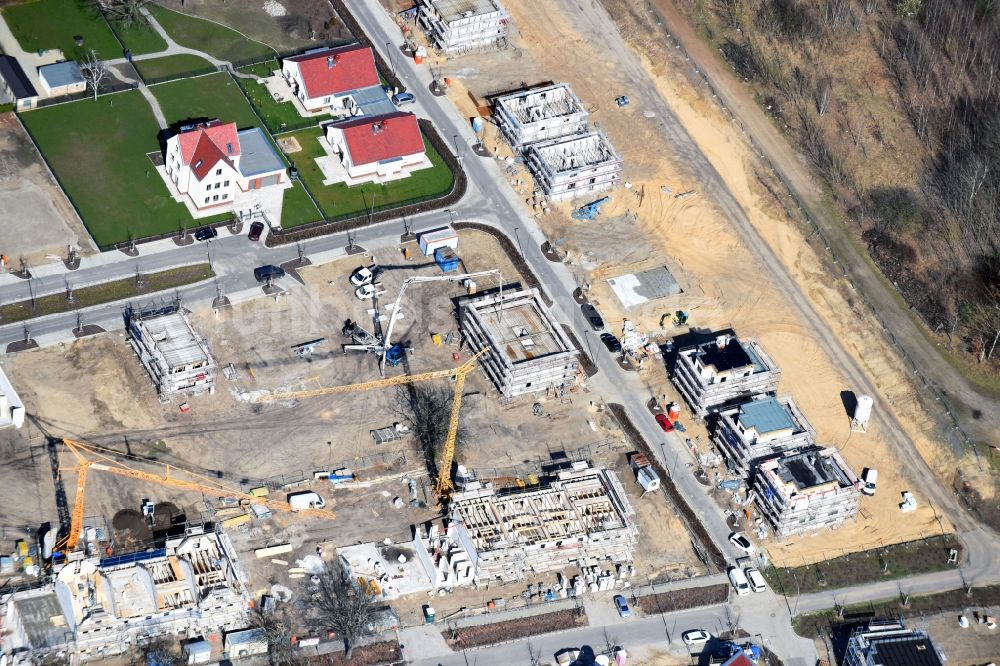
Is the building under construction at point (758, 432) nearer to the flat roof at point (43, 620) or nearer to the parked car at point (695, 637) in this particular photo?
the parked car at point (695, 637)

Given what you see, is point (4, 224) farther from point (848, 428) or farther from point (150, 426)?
point (848, 428)

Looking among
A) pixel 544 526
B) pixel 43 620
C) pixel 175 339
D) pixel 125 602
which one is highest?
pixel 175 339

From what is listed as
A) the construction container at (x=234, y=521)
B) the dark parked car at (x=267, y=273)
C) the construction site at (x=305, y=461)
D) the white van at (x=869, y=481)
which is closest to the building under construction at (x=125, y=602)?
the construction site at (x=305, y=461)

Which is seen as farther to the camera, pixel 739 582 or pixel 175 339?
pixel 175 339

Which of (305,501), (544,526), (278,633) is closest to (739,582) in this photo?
(544,526)

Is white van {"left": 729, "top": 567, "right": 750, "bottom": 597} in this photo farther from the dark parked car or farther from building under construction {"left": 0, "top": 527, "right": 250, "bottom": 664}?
the dark parked car

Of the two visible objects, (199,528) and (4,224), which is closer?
(199,528)

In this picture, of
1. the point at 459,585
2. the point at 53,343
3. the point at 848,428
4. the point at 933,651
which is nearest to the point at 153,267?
the point at 53,343

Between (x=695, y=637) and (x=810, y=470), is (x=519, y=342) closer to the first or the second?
(x=810, y=470)
